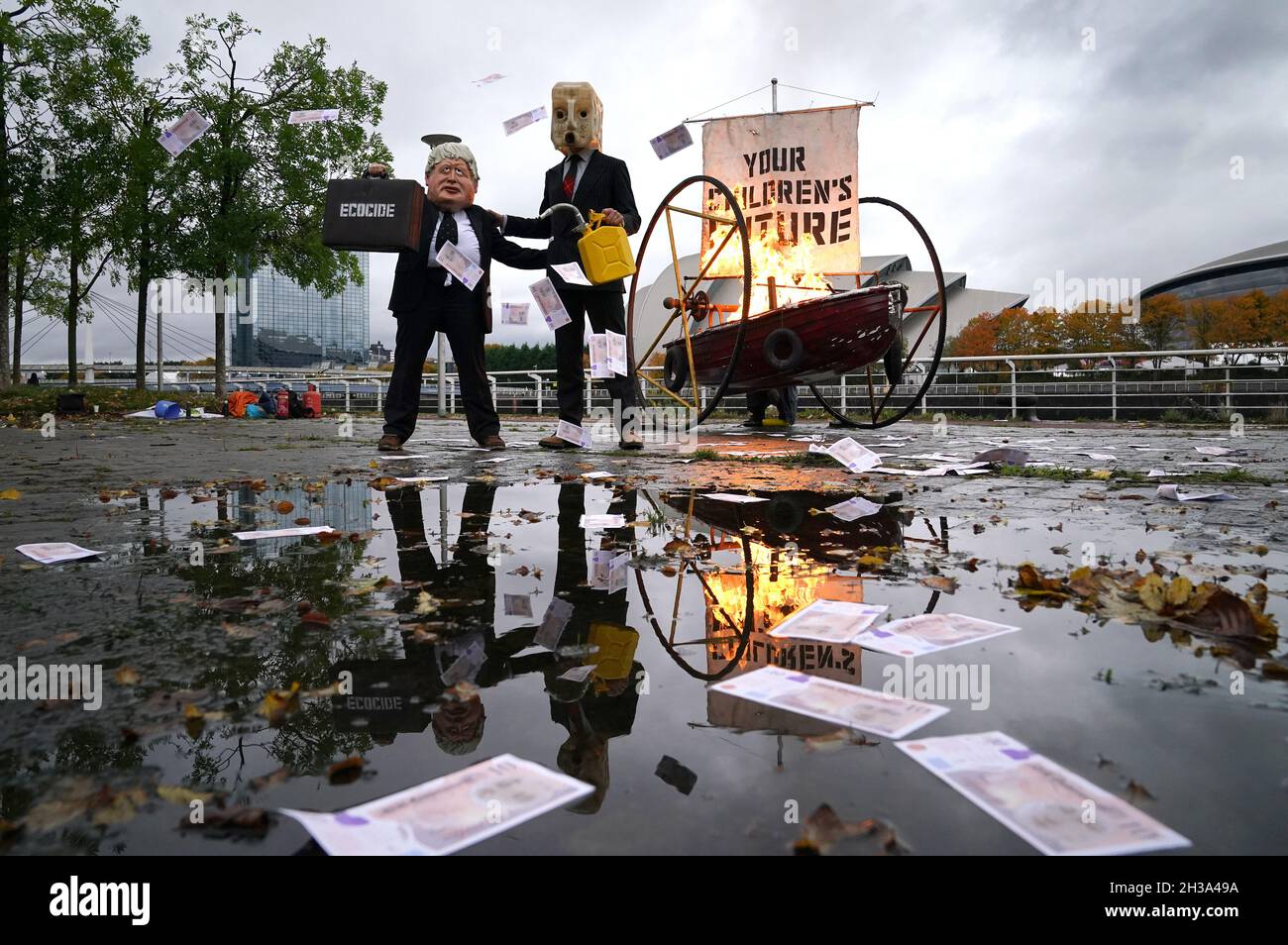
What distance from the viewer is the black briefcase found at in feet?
18.0

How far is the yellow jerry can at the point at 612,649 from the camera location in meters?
1.48

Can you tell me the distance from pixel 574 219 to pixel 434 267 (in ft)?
3.81

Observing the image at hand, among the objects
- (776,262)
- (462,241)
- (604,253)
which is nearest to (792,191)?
(776,262)

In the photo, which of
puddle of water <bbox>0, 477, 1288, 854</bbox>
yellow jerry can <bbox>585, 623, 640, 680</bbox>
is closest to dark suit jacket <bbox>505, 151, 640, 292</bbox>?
puddle of water <bbox>0, 477, 1288, 854</bbox>

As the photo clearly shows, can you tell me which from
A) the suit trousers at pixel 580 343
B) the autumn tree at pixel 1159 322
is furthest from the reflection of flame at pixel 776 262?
the autumn tree at pixel 1159 322

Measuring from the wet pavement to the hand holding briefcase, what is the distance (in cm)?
272

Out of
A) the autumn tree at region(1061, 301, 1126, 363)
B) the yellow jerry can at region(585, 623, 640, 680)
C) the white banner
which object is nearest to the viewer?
the yellow jerry can at region(585, 623, 640, 680)

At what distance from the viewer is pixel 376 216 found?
5488 mm

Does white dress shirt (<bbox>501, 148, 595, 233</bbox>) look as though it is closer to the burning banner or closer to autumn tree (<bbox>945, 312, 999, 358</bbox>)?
the burning banner

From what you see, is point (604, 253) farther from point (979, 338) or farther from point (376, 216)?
point (979, 338)
